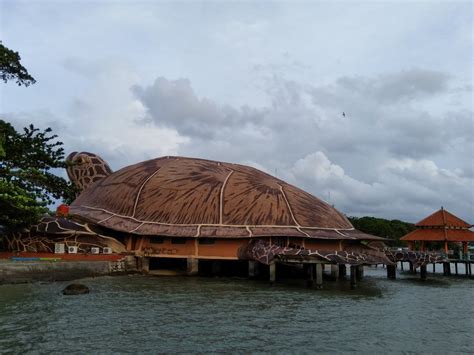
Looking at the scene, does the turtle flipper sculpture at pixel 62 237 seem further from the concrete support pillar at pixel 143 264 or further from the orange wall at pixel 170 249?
the orange wall at pixel 170 249

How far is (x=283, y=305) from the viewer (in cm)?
2608

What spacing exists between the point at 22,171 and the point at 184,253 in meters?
15.4

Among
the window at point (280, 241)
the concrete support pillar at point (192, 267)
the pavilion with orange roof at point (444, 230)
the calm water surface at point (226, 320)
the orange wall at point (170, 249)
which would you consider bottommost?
the calm water surface at point (226, 320)

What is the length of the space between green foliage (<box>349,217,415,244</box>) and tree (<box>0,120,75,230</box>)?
72472 mm

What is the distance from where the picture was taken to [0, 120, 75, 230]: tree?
28688 millimetres

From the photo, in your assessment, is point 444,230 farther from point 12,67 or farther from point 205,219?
point 12,67

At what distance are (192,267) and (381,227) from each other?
63.7m

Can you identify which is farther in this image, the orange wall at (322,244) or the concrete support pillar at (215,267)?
the concrete support pillar at (215,267)

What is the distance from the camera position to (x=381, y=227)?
95625 mm

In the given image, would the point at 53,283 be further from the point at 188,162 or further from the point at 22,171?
the point at 188,162

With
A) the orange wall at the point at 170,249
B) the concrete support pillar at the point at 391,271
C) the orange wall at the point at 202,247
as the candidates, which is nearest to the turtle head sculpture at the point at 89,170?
the orange wall at the point at 202,247

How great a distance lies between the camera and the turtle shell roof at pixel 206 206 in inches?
1592

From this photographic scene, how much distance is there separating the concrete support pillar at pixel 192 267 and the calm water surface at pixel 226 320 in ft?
22.1

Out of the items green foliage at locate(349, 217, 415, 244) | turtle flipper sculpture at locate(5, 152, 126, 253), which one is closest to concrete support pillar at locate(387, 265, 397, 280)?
turtle flipper sculpture at locate(5, 152, 126, 253)
